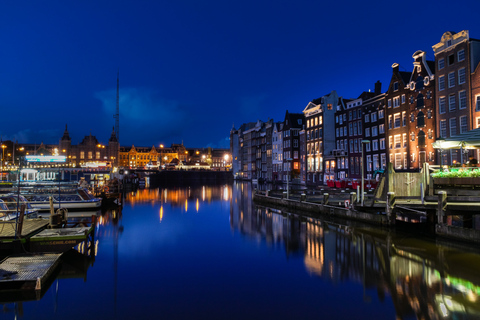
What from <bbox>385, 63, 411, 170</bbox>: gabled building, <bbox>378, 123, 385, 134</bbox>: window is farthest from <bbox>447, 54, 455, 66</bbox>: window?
<bbox>378, 123, 385, 134</bbox>: window

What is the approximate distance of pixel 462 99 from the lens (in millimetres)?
47125

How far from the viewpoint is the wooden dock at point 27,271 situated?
46.1ft

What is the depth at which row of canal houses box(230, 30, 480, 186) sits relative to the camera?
154 ft

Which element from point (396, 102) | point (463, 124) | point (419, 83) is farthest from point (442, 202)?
point (396, 102)

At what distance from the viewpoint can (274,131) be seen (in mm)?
119062

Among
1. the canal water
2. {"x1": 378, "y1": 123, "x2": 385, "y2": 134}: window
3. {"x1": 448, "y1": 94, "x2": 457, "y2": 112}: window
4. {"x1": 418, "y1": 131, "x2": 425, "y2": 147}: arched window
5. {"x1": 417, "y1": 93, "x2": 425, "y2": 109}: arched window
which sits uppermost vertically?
{"x1": 417, "y1": 93, "x2": 425, "y2": 109}: arched window

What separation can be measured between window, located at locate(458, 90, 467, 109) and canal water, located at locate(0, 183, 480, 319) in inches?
1136

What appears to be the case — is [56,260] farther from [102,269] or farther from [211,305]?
[211,305]

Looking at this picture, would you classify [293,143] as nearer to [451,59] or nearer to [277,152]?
[277,152]

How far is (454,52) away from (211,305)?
49.8 m

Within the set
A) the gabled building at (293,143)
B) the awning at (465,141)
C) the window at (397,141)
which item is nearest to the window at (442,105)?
the window at (397,141)

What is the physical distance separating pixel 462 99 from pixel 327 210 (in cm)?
2663

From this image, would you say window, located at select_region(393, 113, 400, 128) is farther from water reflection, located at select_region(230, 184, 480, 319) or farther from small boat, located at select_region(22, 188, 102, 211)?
small boat, located at select_region(22, 188, 102, 211)

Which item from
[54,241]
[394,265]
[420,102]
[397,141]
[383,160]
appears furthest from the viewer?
[383,160]
